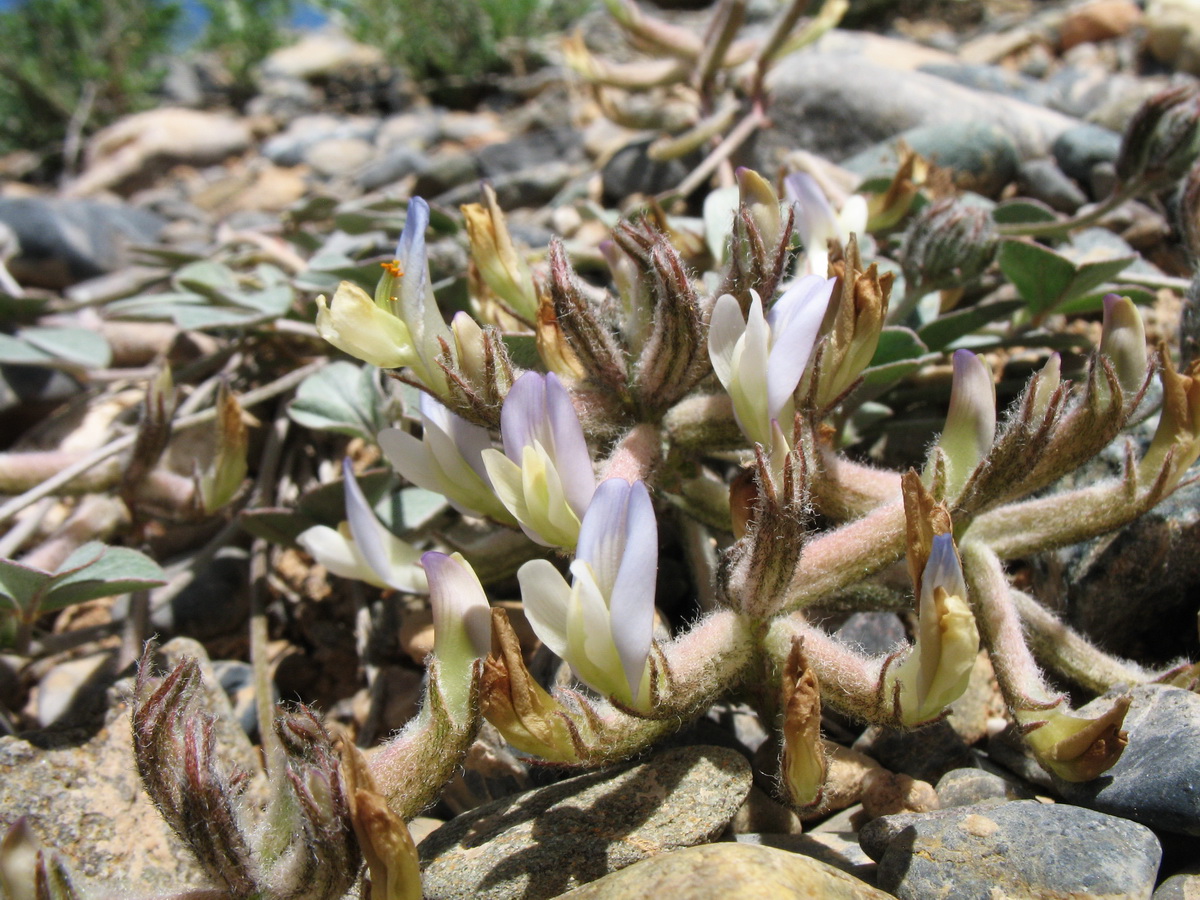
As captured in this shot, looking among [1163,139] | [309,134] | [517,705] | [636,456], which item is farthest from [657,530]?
[309,134]

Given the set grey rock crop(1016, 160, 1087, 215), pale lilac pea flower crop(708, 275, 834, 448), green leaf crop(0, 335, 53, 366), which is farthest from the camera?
grey rock crop(1016, 160, 1087, 215)

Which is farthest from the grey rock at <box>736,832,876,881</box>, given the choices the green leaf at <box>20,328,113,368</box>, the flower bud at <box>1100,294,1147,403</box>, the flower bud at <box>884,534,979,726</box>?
the green leaf at <box>20,328,113,368</box>

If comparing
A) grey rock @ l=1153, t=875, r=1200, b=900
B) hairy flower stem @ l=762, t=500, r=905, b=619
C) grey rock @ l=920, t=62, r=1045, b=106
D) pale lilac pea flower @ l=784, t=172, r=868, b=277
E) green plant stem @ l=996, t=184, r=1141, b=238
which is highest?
grey rock @ l=920, t=62, r=1045, b=106

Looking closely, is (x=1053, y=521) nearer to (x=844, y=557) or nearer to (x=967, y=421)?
(x=967, y=421)

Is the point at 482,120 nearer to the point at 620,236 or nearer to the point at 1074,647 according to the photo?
the point at 620,236

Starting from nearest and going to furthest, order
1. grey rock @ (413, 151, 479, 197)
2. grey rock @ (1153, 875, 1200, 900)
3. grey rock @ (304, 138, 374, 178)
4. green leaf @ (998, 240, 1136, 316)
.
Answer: grey rock @ (1153, 875, 1200, 900), green leaf @ (998, 240, 1136, 316), grey rock @ (413, 151, 479, 197), grey rock @ (304, 138, 374, 178)

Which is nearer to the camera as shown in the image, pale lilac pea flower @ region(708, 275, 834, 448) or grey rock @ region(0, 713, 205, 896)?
pale lilac pea flower @ region(708, 275, 834, 448)

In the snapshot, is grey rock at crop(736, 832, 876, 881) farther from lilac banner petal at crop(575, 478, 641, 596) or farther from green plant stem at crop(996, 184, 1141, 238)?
green plant stem at crop(996, 184, 1141, 238)

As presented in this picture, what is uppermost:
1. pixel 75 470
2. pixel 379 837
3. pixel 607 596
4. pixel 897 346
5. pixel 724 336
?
pixel 724 336
